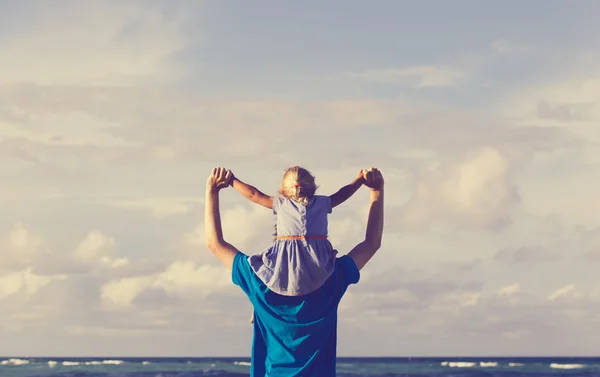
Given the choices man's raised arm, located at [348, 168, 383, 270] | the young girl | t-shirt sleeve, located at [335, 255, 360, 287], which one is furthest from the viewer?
man's raised arm, located at [348, 168, 383, 270]

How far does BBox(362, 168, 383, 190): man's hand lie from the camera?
15.1 feet

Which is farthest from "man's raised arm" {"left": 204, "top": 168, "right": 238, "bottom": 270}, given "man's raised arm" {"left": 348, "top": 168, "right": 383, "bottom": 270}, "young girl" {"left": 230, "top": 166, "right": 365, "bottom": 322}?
"man's raised arm" {"left": 348, "top": 168, "right": 383, "bottom": 270}

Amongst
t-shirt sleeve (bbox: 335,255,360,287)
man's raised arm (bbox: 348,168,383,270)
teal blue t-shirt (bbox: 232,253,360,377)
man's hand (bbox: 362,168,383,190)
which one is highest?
man's hand (bbox: 362,168,383,190)

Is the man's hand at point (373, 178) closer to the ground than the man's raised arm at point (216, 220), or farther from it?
farther from it

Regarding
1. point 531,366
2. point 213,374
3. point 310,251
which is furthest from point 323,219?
point 531,366

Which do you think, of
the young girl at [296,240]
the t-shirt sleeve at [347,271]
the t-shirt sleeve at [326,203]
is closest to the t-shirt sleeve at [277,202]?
the young girl at [296,240]

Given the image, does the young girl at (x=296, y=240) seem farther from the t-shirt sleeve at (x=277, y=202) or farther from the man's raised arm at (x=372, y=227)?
the man's raised arm at (x=372, y=227)

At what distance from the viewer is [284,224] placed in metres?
4.40

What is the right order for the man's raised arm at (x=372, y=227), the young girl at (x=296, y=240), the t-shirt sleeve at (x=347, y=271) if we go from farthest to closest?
the man's raised arm at (x=372, y=227)
the t-shirt sleeve at (x=347, y=271)
the young girl at (x=296, y=240)

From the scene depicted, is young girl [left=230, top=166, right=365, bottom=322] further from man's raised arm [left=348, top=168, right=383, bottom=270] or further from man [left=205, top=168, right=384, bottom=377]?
man's raised arm [left=348, top=168, right=383, bottom=270]

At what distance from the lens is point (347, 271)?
4461 millimetres

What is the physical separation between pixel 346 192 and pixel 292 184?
0.98 feet

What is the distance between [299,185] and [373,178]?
43 centimetres

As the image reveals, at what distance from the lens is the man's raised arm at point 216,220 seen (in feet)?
14.8
